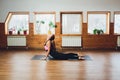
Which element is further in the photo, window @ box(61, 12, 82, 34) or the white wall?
window @ box(61, 12, 82, 34)

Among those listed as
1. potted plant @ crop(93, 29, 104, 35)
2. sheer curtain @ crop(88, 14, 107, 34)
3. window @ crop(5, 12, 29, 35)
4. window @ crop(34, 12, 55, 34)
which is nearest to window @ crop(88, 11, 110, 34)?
sheer curtain @ crop(88, 14, 107, 34)

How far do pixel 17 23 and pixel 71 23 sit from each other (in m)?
2.55

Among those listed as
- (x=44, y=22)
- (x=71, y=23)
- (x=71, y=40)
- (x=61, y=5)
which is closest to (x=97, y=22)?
(x=71, y=23)

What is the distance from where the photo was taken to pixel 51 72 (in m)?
5.99

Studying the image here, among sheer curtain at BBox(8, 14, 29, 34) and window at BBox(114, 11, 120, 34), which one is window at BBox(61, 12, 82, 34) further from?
sheer curtain at BBox(8, 14, 29, 34)

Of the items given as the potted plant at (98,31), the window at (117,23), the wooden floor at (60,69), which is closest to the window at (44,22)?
the potted plant at (98,31)

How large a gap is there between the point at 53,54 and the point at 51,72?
215cm

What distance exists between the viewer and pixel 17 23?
11078 mm

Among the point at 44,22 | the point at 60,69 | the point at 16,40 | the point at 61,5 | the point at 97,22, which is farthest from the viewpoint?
the point at 97,22

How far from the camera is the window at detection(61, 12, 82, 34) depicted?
1094 cm

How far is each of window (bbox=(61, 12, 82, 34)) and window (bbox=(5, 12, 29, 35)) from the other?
1.74 metres

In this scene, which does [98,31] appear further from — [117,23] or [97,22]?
[117,23]

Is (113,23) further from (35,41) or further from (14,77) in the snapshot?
(14,77)

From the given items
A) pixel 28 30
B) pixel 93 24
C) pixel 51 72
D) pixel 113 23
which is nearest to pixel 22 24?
pixel 28 30
